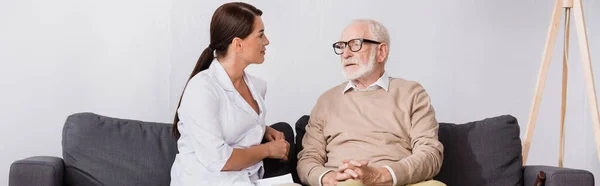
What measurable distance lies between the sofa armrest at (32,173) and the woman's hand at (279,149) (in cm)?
77

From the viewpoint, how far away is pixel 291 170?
3.49 metres

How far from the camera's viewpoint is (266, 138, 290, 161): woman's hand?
3.24 meters

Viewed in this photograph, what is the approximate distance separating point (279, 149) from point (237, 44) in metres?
0.42

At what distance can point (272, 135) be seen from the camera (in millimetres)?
3395

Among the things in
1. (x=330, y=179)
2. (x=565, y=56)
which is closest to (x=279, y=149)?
(x=330, y=179)

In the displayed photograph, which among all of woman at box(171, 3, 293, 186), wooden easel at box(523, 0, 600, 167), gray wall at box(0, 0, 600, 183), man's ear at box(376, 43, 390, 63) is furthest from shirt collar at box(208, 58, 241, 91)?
wooden easel at box(523, 0, 600, 167)

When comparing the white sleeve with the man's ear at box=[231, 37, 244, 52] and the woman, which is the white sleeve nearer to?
the woman

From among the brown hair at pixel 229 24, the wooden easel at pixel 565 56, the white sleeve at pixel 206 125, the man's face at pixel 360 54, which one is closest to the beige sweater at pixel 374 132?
the man's face at pixel 360 54

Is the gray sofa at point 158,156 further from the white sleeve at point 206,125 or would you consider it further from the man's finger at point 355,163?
the man's finger at point 355,163

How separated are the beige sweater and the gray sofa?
173 millimetres

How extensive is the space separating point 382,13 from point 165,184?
61.7 inches

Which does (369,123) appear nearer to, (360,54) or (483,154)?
(360,54)

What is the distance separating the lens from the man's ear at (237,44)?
126 inches

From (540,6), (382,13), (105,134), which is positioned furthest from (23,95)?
(540,6)
